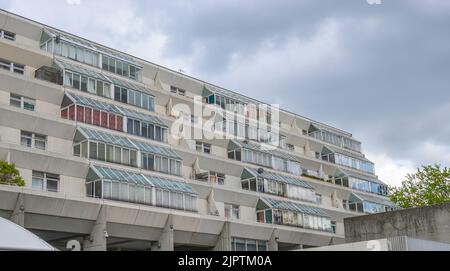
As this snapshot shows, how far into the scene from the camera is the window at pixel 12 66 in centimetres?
4631

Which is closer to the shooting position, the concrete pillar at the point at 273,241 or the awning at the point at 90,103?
the awning at the point at 90,103

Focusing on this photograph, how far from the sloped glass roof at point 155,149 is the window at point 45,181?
7229mm

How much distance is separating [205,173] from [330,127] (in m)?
31.3

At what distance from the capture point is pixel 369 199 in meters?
74.2

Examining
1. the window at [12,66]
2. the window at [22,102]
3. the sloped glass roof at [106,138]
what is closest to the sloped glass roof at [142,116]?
the sloped glass roof at [106,138]

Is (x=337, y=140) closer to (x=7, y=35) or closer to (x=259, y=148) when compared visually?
(x=259, y=148)

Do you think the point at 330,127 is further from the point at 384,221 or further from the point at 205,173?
the point at 384,221

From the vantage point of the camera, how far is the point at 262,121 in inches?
2648

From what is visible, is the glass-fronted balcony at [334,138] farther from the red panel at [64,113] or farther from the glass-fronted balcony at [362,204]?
the red panel at [64,113]

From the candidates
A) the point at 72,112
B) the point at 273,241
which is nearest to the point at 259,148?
the point at 273,241

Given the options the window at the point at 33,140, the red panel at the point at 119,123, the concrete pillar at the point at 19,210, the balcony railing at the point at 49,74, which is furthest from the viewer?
the red panel at the point at 119,123

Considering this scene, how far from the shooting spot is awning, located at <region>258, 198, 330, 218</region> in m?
57.7
